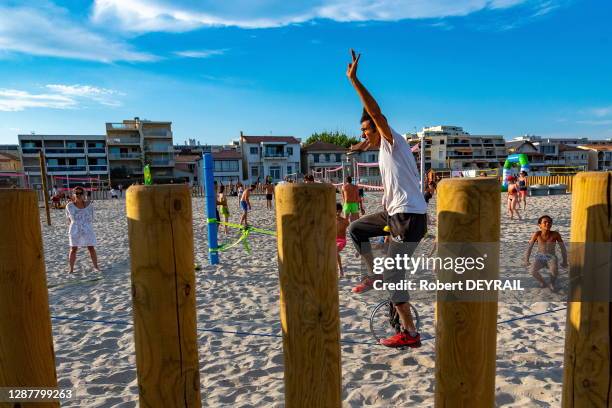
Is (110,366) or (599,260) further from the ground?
(599,260)

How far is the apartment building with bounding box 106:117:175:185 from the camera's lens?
191 ft

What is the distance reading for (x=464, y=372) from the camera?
127 cm

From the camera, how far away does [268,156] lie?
2292 inches

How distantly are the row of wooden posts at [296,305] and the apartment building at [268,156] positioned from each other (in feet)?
185

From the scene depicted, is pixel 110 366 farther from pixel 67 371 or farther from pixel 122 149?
pixel 122 149

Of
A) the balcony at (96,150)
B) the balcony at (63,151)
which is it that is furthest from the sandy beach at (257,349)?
the balcony at (63,151)

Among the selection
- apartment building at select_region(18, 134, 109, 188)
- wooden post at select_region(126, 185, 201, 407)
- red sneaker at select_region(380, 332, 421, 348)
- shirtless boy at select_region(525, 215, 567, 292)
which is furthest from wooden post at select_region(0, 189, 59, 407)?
apartment building at select_region(18, 134, 109, 188)

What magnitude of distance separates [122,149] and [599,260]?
6532 cm

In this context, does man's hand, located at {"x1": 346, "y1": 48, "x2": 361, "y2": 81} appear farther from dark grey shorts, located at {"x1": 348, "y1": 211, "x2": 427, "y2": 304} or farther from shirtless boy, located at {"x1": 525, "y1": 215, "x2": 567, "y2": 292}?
shirtless boy, located at {"x1": 525, "y1": 215, "x2": 567, "y2": 292}

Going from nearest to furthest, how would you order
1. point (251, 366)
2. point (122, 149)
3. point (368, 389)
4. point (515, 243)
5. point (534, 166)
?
point (368, 389) → point (251, 366) → point (515, 243) → point (122, 149) → point (534, 166)

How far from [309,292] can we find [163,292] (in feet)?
1.52

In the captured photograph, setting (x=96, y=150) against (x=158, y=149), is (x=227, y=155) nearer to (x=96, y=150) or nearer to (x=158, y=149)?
(x=158, y=149)

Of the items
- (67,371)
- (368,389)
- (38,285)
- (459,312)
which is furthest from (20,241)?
(67,371)

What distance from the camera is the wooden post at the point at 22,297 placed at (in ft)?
4.00
